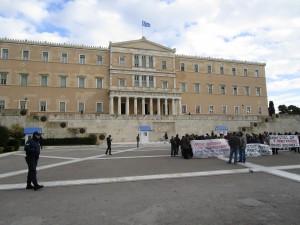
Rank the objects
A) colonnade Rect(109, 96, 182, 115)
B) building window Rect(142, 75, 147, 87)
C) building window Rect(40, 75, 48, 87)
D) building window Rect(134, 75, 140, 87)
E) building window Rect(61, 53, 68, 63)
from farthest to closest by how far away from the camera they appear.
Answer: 1. building window Rect(142, 75, 147, 87)
2. building window Rect(134, 75, 140, 87)
3. building window Rect(61, 53, 68, 63)
4. building window Rect(40, 75, 48, 87)
5. colonnade Rect(109, 96, 182, 115)

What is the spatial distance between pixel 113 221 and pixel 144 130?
106 ft

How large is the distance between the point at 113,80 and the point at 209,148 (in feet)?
116

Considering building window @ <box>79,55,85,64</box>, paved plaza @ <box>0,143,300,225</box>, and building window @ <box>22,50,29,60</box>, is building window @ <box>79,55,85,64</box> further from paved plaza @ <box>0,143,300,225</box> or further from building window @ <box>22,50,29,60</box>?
paved plaza @ <box>0,143,300,225</box>

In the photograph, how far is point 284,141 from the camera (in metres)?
18.4

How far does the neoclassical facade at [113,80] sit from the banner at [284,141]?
29725 millimetres

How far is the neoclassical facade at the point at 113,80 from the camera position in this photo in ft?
146

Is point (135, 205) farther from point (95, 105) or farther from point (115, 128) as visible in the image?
point (95, 105)

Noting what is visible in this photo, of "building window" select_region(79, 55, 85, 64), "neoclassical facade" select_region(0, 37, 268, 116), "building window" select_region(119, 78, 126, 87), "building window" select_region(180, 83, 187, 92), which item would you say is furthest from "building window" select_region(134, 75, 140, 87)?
"building window" select_region(79, 55, 85, 64)

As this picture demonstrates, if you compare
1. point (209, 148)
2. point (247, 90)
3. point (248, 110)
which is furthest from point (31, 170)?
point (247, 90)

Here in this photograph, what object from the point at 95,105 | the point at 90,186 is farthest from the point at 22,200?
the point at 95,105

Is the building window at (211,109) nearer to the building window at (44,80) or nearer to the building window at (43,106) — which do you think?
the building window at (43,106)

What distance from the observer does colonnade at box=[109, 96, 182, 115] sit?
4547cm

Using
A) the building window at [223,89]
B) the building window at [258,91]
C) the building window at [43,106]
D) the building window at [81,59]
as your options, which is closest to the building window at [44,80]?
the building window at [43,106]

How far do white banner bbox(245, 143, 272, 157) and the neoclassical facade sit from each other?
30.3 meters
